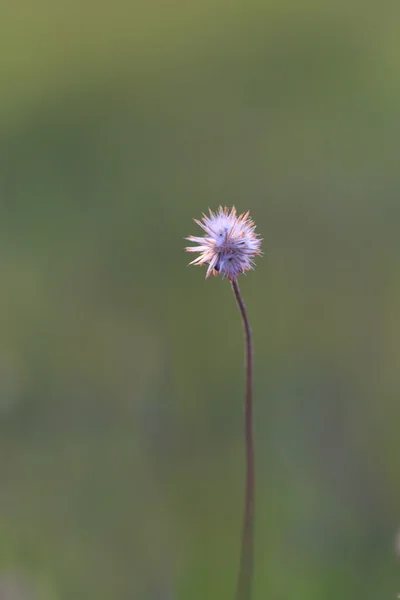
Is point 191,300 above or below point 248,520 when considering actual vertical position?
above

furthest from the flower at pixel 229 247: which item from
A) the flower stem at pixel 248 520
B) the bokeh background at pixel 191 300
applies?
the bokeh background at pixel 191 300

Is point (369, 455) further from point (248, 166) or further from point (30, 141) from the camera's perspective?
point (30, 141)

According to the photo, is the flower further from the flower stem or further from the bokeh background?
the bokeh background

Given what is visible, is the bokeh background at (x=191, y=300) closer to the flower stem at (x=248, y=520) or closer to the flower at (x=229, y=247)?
the flower stem at (x=248, y=520)

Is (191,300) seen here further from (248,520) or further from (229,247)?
(248,520)

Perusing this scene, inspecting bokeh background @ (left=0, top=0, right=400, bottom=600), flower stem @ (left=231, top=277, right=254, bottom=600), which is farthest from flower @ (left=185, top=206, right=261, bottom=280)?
bokeh background @ (left=0, top=0, right=400, bottom=600)

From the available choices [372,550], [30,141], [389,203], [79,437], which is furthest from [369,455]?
[30,141]

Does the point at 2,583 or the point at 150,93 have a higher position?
the point at 150,93

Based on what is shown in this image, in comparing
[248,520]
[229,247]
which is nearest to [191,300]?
[229,247]
